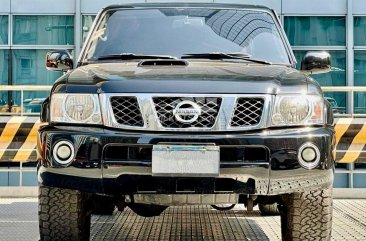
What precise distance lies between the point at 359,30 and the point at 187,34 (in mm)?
11473

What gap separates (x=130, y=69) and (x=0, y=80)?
12.2 metres

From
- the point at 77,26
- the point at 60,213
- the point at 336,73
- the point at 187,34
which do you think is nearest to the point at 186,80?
the point at 60,213

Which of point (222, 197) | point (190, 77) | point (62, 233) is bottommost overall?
point (62, 233)

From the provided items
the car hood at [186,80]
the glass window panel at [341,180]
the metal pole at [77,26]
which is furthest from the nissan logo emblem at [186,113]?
the metal pole at [77,26]

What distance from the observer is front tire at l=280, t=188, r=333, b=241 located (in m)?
4.04

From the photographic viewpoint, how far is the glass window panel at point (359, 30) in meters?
15.6

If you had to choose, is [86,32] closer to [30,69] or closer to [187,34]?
[30,69]

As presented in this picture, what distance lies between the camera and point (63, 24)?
15.6m

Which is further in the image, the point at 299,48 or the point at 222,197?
the point at 299,48

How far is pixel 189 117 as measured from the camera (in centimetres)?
377

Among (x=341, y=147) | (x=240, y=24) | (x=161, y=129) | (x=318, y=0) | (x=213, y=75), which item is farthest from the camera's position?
(x=318, y=0)

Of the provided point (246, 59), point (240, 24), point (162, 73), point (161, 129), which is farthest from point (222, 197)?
point (240, 24)

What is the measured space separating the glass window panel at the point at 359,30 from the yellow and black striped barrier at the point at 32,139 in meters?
7.89

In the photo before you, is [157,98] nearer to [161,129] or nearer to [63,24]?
[161,129]
